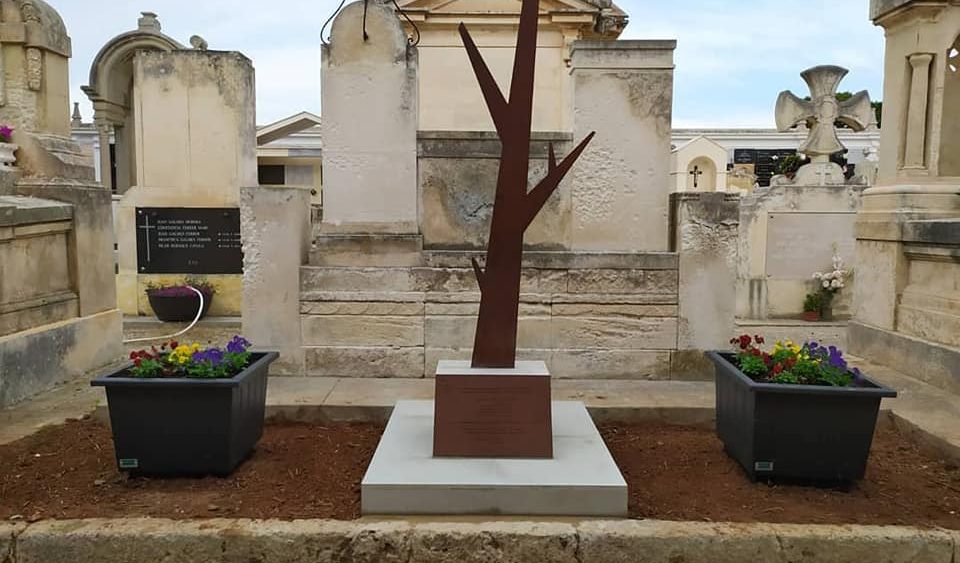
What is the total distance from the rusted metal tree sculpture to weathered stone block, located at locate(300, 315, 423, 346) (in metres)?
1.66

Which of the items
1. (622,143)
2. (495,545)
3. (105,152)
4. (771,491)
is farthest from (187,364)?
(105,152)

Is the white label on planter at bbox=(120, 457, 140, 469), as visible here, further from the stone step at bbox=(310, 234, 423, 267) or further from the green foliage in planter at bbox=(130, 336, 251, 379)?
the stone step at bbox=(310, 234, 423, 267)

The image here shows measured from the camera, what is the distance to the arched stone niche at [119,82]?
9781 mm

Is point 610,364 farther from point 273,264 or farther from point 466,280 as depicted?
point 273,264

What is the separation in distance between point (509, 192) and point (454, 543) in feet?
5.62

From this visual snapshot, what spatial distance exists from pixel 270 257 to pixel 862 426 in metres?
4.06

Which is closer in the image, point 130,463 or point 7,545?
point 7,545

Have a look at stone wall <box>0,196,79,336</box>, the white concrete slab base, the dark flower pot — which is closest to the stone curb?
the white concrete slab base

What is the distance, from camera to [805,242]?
9367 millimetres

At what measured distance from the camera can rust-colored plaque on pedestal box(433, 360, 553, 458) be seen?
131 inches

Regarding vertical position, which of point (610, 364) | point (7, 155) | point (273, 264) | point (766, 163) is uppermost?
point (766, 163)

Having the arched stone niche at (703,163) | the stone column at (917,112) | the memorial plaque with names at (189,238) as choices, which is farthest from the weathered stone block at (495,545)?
the arched stone niche at (703,163)

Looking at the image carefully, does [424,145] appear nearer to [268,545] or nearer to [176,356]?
[176,356]

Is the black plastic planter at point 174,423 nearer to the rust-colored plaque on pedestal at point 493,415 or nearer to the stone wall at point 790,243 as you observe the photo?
the rust-colored plaque on pedestal at point 493,415
